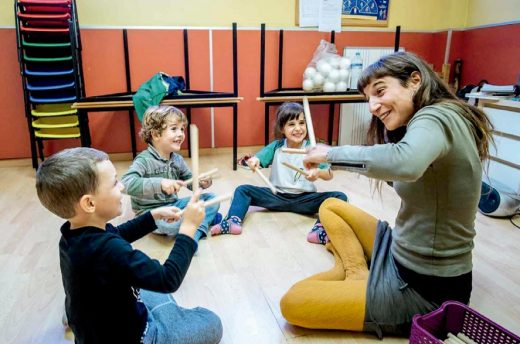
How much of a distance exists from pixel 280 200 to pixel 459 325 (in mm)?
1396

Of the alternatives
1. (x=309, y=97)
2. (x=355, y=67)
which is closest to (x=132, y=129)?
(x=309, y=97)

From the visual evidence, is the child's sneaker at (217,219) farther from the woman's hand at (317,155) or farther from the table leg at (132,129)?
the table leg at (132,129)

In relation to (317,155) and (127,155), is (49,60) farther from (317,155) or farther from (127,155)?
(317,155)

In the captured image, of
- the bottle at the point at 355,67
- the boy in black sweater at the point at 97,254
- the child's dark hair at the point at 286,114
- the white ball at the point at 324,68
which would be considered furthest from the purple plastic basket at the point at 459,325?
the bottle at the point at 355,67

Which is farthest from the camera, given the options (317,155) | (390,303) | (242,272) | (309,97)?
(309,97)

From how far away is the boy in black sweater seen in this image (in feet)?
3.24

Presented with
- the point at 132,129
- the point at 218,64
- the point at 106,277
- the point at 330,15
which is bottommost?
the point at 132,129

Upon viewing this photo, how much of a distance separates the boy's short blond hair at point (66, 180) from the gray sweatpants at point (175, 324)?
0.43m

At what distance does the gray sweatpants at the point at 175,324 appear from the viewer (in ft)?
3.92

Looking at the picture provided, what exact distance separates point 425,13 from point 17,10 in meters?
3.67

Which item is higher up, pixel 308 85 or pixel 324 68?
pixel 324 68

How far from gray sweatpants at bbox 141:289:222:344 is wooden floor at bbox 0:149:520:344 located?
0.44 feet

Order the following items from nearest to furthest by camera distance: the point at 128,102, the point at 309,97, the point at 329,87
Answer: the point at 128,102, the point at 309,97, the point at 329,87

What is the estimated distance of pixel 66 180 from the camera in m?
0.99
